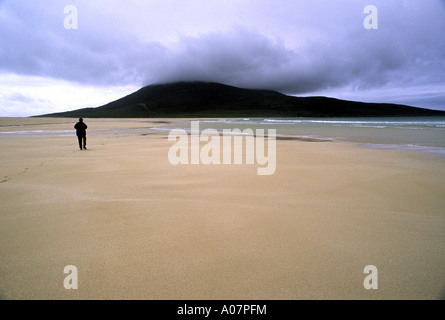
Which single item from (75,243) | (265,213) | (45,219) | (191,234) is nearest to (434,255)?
(265,213)

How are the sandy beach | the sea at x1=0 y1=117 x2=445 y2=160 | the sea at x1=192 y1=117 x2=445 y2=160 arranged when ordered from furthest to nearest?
the sea at x1=0 y1=117 x2=445 y2=160 → the sea at x1=192 y1=117 x2=445 y2=160 → the sandy beach

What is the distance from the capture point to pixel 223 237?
273 cm

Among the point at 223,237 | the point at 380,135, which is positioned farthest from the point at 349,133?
the point at 223,237

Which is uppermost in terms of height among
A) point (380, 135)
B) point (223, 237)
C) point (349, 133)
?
point (349, 133)

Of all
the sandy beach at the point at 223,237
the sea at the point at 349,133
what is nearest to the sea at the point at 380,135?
the sea at the point at 349,133

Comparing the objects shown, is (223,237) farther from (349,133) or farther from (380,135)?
(349,133)

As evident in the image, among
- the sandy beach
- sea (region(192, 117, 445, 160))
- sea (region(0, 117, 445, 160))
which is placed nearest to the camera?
the sandy beach

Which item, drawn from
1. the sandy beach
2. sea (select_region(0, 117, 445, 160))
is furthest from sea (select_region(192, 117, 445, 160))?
the sandy beach

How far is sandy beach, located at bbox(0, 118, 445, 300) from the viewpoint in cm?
200

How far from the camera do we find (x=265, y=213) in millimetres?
3369

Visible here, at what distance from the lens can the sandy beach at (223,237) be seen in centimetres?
200

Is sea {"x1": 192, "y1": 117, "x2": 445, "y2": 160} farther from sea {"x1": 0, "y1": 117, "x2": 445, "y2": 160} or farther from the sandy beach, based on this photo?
the sandy beach

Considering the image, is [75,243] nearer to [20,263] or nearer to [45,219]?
[20,263]

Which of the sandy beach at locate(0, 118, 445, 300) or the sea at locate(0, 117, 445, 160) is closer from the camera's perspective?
the sandy beach at locate(0, 118, 445, 300)
